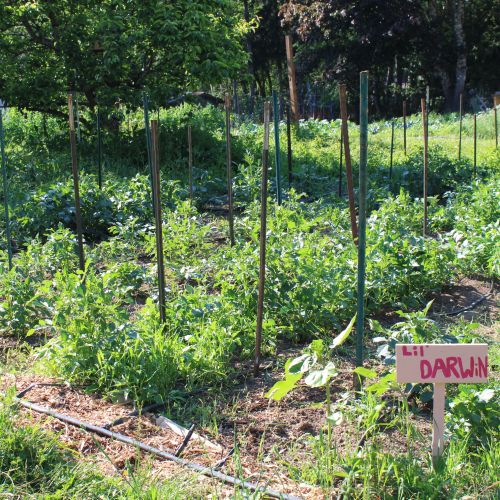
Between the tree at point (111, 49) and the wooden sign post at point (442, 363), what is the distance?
8.38 metres

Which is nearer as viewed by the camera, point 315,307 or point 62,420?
point 62,420

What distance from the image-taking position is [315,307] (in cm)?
414

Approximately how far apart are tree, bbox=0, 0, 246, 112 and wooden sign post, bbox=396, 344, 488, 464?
8379mm

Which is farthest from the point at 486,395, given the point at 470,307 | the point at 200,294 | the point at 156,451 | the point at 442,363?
the point at 470,307

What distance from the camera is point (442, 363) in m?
2.51

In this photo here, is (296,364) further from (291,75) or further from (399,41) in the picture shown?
(399,41)

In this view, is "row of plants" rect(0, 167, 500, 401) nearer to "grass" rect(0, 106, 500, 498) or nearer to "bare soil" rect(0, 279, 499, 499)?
"grass" rect(0, 106, 500, 498)

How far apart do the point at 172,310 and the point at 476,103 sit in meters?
22.4

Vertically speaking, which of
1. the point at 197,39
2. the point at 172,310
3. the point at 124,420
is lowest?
the point at 124,420

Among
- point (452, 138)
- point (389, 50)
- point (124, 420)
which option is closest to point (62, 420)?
point (124, 420)

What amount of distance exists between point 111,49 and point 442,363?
8.81m

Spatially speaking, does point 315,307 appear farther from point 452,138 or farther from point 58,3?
point 452,138

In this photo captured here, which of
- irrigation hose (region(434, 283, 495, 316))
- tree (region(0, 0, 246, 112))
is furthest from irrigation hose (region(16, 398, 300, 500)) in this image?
A: tree (region(0, 0, 246, 112))

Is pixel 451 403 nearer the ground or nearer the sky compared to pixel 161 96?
nearer the ground
